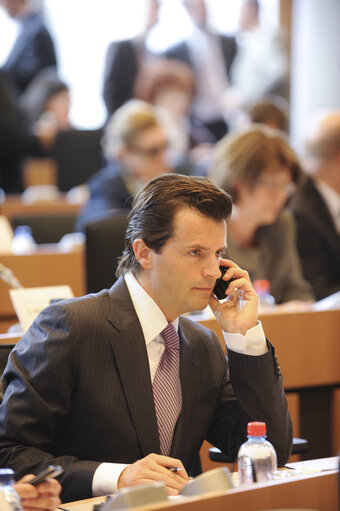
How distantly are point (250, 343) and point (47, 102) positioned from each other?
17.6 ft

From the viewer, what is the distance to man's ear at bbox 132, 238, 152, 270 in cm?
193

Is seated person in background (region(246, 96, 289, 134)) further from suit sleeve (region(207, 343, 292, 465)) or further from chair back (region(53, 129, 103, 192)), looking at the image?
suit sleeve (region(207, 343, 292, 465))

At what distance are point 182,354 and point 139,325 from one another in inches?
5.9

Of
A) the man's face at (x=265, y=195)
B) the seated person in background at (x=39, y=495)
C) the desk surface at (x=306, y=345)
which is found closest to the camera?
the seated person in background at (x=39, y=495)

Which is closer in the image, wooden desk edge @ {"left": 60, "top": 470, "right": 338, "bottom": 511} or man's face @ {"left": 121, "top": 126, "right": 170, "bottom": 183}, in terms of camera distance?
wooden desk edge @ {"left": 60, "top": 470, "right": 338, "bottom": 511}

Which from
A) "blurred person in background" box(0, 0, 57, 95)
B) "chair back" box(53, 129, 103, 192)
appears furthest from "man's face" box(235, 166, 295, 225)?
"blurred person in background" box(0, 0, 57, 95)

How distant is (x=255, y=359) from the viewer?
1.95 meters

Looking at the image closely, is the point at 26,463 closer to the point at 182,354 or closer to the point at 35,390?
the point at 35,390

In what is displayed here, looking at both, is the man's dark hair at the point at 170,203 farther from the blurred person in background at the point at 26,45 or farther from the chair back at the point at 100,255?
the blurred person in background at the point at 26,45

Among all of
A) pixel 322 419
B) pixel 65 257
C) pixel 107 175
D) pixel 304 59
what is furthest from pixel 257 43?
→ pixel 322 419

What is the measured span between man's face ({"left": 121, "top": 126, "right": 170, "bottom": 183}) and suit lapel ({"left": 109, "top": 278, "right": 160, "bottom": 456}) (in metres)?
2.60

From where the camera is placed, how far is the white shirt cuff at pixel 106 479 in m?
1.72

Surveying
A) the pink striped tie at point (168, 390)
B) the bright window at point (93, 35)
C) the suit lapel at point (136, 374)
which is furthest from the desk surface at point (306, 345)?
the bright window at point (93, 35)

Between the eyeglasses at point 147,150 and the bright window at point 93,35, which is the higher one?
the bright window at point 93,35
